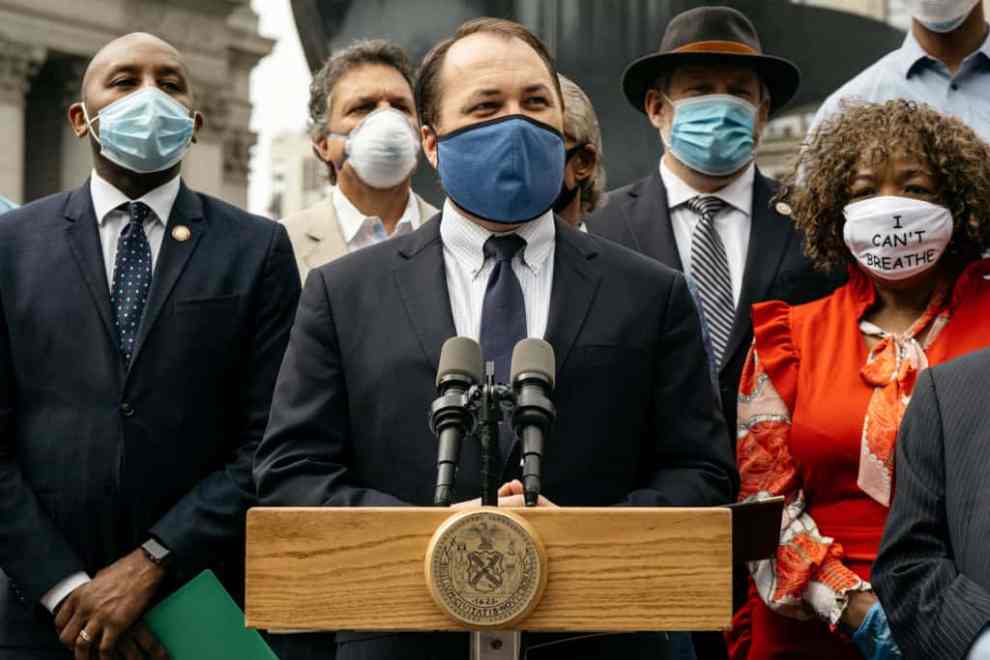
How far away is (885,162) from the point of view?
528cm

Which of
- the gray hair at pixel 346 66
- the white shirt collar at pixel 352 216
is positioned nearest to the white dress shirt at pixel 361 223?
the white shirt collar at pixel 352 216

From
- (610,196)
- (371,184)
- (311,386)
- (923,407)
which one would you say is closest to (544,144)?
(311,386)

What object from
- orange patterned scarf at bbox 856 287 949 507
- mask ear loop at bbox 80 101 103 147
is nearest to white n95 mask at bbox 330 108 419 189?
mask ear loop at bbox 80 101 103 147

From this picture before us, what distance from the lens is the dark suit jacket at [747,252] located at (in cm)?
574

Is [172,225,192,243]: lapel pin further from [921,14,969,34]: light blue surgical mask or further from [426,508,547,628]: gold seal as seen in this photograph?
[921,14,969,34]: light blue surgical mask

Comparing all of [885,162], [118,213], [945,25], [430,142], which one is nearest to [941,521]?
[885,162]

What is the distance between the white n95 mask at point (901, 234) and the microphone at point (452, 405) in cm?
194

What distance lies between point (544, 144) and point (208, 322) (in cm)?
143

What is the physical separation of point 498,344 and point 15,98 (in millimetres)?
28303

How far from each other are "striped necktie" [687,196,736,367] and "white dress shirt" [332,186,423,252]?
112cm

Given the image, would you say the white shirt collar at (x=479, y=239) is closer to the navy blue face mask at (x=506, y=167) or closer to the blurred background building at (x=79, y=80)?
the navy blue face mask at (x=506, y=167)

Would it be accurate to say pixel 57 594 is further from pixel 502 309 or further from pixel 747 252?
pixel 747 252

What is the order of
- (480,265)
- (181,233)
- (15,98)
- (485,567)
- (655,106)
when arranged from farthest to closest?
(15,98)
(655,106)
(181,233)
(480,265)
(485,567)

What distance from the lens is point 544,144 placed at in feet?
14.4
